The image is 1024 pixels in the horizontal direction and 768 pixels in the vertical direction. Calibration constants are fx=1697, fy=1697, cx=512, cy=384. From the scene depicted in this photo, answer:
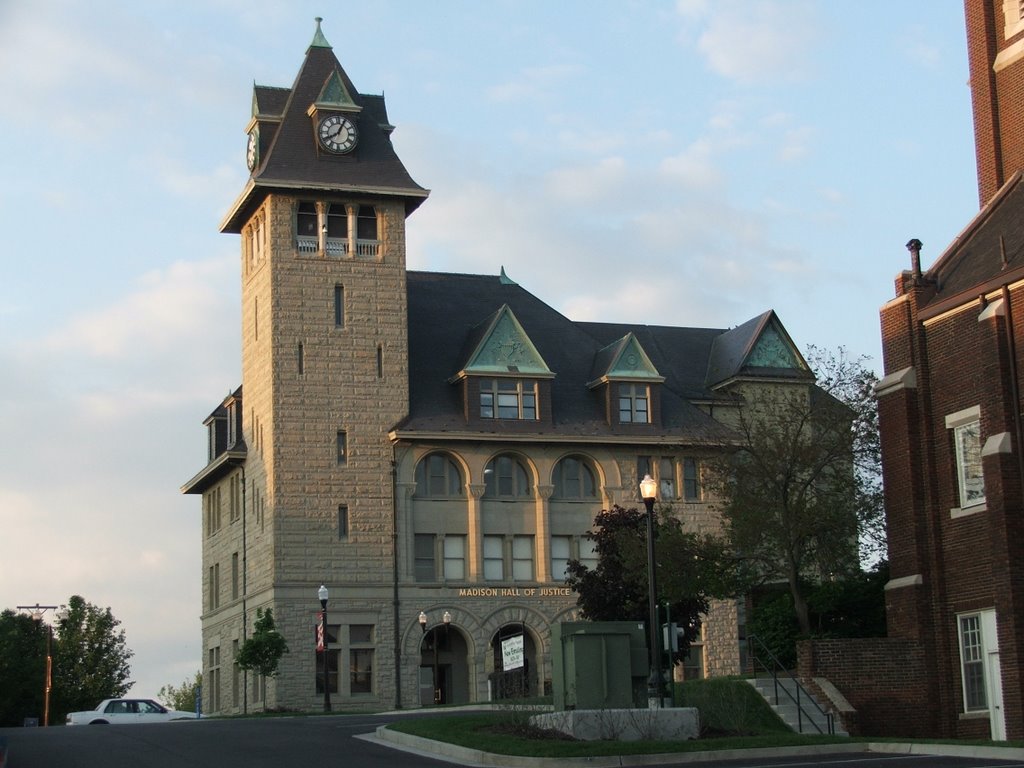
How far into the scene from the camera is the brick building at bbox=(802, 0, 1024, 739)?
116 feet

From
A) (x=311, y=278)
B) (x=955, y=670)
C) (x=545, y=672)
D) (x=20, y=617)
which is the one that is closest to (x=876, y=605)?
(x=955, y=670)

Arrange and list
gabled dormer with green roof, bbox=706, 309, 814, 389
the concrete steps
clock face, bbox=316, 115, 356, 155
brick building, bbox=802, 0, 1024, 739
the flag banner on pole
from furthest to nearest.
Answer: gabled dormer with green roof, bbox=706, 309, 814, 389 < clock face, bbox=316, 115, 356, 155 < the flag banner on pole < the concrete steps < brick building, bbox=802, 0, 1024, 739

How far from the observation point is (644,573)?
4516 cm

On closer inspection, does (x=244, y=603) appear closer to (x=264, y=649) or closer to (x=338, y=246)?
(x=264, y=649)

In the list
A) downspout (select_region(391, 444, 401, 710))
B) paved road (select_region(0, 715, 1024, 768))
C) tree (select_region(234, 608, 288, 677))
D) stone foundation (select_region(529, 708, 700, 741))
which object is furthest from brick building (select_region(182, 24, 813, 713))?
stone foundation (select_region(529, 708, 700, 741))

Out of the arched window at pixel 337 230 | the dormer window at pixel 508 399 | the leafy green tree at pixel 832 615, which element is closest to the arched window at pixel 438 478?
the dormer window at pixel 508 399

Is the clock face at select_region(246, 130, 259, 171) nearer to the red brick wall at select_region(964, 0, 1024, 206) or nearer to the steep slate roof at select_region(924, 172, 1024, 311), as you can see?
the red brick wall at select_region(964, 0, 1024, 206)

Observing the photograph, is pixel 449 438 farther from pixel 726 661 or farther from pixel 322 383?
pixel 726 661

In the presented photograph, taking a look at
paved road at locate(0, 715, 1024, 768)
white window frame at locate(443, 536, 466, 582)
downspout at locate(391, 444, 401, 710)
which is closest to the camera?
paved road at locate(0, 715, 1024, 768)

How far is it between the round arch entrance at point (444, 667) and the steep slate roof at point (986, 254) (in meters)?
29.2

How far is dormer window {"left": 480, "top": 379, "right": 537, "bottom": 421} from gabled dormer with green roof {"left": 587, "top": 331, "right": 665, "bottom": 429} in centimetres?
327

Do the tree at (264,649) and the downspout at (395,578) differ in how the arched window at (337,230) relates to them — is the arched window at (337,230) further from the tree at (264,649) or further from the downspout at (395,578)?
the tree at (264,649)

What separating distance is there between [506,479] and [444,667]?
7.66 meters

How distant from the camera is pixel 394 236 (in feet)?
219
